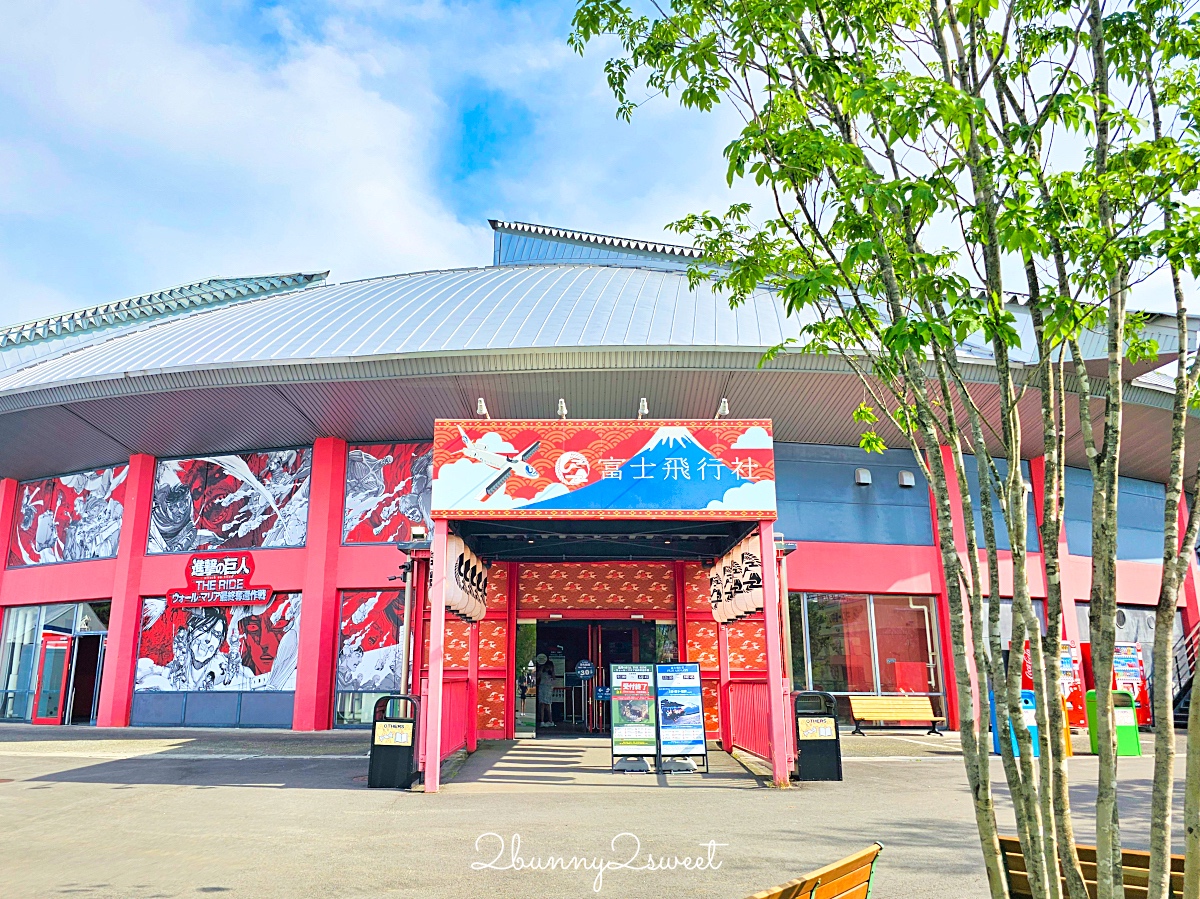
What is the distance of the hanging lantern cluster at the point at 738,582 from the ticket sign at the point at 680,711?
138 centimetres

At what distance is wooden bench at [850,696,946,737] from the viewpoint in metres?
19.8

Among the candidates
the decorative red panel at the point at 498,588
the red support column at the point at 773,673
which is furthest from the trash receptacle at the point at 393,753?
the decorative red panel at the point at 498,588

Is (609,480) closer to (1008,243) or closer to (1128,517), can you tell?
(1008,243)

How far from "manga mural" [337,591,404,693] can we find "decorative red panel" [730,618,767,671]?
7.81m

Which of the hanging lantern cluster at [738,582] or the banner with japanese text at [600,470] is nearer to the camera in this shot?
the banner with japanese text at [600,470]

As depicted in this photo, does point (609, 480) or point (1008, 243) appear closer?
point (1008, 243)

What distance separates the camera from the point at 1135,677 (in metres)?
21.4

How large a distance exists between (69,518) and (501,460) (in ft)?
59.5

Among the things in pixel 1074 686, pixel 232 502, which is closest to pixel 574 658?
pixel 232 502

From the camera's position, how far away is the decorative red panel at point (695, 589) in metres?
19.4

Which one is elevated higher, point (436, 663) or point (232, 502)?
point (232, 502)

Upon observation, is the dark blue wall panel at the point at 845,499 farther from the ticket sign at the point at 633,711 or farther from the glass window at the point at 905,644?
the ticket sign at the point at 633,711

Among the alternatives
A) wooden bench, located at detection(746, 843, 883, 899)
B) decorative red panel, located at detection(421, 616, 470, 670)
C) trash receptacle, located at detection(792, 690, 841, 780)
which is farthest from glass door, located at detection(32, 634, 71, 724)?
wooden bench, located at detection(746, 843, 883, 899)

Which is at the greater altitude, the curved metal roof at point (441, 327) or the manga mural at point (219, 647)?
the curved metal roof at point (441, 327)
